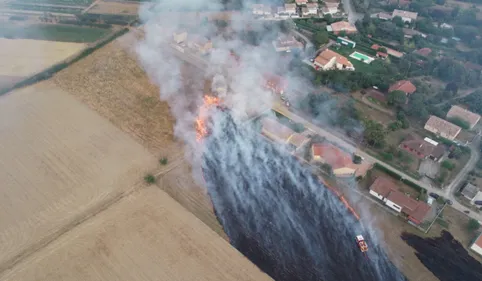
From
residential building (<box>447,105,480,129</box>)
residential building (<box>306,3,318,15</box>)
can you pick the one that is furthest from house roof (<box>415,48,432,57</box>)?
residential building (<box>306,3,318,15</box>)

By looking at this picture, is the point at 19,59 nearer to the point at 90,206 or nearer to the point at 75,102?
the point at 75,102

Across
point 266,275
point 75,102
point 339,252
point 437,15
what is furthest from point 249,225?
point 437,15

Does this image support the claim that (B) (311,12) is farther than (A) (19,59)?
Yes

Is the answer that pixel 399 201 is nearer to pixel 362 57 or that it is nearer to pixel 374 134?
pixel 374 134

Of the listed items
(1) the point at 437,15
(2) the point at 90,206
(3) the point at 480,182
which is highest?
(1) the point at 437,15

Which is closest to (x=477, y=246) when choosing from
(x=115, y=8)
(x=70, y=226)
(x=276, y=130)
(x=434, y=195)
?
(x=434, y=195)

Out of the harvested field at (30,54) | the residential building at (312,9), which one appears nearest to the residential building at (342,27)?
the residential building at (312,9)
